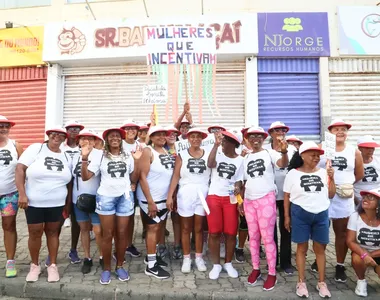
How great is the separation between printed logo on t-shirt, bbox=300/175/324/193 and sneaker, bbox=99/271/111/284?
8.89ft

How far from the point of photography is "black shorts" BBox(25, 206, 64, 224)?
3.88m

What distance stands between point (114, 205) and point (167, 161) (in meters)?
0.96

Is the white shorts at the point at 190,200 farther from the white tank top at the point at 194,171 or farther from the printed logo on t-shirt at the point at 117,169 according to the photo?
the printed logo on t-shirt at the point at 117,169

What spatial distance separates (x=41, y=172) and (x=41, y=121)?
620 cm

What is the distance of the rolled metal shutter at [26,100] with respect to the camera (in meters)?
9.32

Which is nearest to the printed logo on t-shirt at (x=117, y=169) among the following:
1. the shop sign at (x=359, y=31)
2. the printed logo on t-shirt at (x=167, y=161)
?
the printed logo on t-shirt at (x=167, y=161)

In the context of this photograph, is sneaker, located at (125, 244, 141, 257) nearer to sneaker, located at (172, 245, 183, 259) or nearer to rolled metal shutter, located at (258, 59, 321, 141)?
sneaker, located at (172, 245, 183, 259)

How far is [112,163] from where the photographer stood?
3.93 metres

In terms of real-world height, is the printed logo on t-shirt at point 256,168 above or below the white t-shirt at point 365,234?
above

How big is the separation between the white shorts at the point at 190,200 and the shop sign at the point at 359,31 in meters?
6.81

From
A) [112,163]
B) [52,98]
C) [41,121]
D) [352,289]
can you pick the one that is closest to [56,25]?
[52,98]

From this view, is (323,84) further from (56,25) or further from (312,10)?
(56,25)

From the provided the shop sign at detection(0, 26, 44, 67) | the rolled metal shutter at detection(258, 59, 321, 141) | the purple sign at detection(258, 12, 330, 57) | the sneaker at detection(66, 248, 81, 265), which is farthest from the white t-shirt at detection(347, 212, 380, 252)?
the shop sign at detection(0, 26, 44, 67)

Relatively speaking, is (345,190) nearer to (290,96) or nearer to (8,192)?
(8,192)
